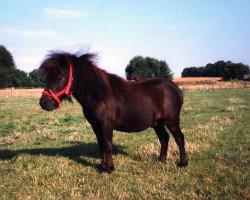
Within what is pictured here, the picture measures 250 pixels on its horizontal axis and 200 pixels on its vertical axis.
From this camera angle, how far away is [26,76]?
289 feet

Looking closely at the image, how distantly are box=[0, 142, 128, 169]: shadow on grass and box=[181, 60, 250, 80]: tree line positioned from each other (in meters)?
88.4

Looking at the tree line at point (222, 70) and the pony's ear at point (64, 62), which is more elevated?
the pony's ear at point (64, 62)

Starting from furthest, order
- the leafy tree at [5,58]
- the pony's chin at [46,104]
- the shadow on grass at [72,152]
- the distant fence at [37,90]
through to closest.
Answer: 1. the leafy tree at [5,58]
2. the distant fence at [37,90]
3. the shadow on grass at [72,152]
4. the pony's chin at [46,104]

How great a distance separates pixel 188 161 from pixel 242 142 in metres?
2.84

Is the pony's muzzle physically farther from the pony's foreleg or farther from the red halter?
the pony's foreleg

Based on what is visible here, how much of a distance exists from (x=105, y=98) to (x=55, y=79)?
112 cm

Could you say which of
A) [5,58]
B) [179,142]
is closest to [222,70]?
[5,58]

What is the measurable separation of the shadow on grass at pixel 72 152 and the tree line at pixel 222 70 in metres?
88.4

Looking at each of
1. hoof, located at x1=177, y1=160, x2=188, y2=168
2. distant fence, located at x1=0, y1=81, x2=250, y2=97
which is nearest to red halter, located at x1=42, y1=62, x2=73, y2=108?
hoof, located at x1=177, y1=160, x2=188, y2=168

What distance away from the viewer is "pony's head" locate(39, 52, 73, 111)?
6379 millimetres

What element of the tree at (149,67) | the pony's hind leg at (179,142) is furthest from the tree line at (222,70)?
the pony's hind leg at (179,142)

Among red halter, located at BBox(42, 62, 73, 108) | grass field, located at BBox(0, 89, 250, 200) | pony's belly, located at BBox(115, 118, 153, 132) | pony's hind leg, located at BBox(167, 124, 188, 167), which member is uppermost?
red halter, located at BBox(42, 62, 73, 108)

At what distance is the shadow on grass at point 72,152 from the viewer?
8.32 m

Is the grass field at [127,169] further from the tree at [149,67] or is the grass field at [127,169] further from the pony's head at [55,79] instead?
the tree at [149,67]
